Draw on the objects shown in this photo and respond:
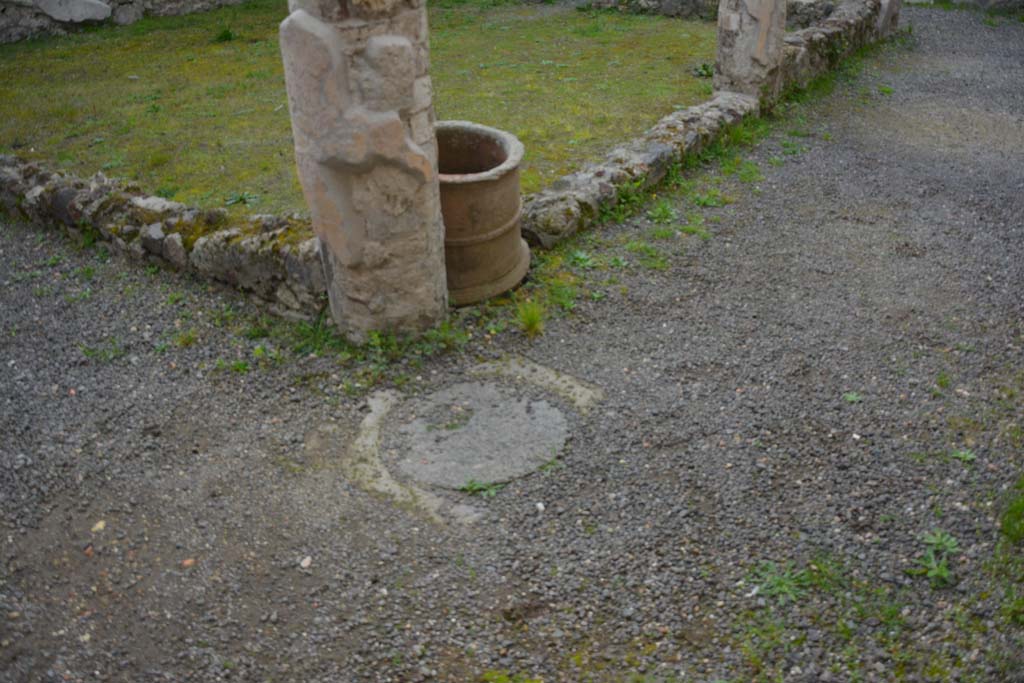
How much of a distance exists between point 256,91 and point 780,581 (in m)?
9.24

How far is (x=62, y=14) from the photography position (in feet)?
44.8

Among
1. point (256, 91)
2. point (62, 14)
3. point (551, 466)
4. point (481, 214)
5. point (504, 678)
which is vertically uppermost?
point (62, 14)

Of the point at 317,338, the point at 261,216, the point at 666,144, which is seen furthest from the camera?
the point at 666,144

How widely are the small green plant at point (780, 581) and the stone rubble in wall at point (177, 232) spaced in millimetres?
3280

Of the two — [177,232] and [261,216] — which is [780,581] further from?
[177,232]

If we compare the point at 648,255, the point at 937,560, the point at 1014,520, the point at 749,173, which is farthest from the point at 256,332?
the point at 749,173

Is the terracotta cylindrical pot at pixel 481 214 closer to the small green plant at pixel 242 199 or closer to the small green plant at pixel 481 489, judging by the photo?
the small green plant at pixel 481 489

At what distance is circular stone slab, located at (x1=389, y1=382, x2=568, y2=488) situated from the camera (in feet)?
15.3

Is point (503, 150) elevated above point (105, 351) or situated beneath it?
elevated above

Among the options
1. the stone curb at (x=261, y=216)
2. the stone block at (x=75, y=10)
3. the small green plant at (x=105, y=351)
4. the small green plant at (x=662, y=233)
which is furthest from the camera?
the stone block at (x=75, y=10)

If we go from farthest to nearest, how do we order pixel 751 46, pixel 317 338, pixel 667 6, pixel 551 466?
pixel 667 6
pixel 751 46
pixel 317 338
pixel 551 466

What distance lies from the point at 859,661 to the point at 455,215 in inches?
141

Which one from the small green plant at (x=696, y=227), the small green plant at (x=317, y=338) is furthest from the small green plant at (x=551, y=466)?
the small green plant at (x=696, y=227)

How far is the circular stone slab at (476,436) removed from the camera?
183 inches
